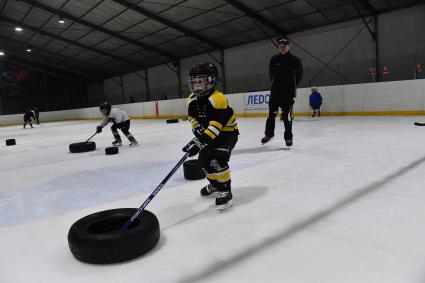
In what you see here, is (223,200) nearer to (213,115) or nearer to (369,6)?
(213,115)

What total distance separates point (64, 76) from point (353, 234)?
1130 inches

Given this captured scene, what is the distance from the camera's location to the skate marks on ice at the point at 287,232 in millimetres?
1369

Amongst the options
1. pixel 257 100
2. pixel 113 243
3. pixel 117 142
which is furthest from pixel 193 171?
pixel 257 100

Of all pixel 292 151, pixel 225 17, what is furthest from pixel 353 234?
pixel 225 17

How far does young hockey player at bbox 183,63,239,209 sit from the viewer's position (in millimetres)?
2062

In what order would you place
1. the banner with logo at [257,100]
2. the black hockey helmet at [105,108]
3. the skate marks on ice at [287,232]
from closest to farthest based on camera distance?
the skate marks on ice at [287,232] < the black hockey helmet at [105,108] < the banner with logo at [257,100]

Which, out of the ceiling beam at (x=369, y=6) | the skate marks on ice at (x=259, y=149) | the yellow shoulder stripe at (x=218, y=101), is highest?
the ceiling beam at (x=369, y=6)

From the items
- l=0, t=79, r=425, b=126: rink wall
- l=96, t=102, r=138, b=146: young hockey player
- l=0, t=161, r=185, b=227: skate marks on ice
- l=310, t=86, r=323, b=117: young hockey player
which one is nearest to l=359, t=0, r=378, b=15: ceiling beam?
l=0, t=79, r=425, b=126: rink wall

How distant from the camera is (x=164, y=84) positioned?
2052 cm

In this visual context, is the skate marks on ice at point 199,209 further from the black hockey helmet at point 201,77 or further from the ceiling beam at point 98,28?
the ceiling beam at point 98,28

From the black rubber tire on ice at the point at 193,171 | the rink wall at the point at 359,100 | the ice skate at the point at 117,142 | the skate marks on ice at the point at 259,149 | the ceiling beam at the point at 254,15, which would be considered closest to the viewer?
the black rubber tire on ice at the point at 193,171

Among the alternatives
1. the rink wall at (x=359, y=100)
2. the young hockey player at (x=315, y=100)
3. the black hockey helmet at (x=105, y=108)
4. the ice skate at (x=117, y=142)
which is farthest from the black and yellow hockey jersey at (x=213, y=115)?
the young hockey player at (x=315, y=100)

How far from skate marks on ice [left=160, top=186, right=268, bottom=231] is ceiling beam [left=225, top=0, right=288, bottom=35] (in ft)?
34.6

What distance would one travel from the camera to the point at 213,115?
2.12m
